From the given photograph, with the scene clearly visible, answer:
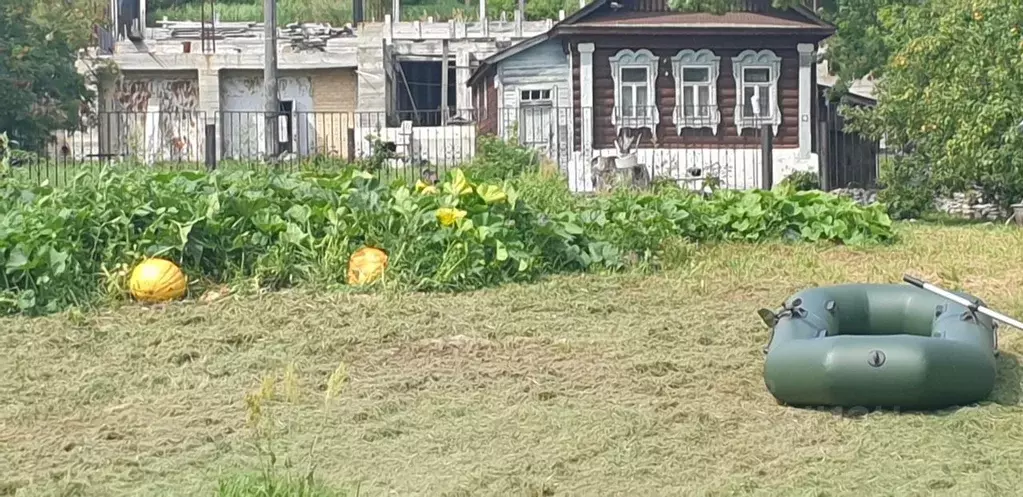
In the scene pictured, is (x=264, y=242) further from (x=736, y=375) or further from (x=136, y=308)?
(x=736, y=375)

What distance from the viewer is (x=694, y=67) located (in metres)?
26.7

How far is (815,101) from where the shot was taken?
27.0m

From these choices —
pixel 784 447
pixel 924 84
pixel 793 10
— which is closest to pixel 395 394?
pixel 784 447

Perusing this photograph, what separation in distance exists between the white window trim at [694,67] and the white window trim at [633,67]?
0.42 m

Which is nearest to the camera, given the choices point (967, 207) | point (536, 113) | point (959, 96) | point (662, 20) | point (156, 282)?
point (156, 282)

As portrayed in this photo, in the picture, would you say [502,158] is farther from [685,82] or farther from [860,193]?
[685,82]

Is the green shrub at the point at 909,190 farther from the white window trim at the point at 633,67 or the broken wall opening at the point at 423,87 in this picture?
the broken wall opening at the point at 423,87

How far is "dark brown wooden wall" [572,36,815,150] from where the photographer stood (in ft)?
86.5

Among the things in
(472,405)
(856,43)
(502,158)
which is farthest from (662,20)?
(472,405)

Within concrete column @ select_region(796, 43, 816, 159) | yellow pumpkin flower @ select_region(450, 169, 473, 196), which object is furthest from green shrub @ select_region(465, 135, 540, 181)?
concrete column @ select_region(796, 43, 816, 159)

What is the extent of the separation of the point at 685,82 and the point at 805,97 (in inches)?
94.5

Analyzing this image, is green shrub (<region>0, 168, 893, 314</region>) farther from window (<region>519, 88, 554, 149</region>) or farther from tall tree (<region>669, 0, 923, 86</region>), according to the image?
window (<region>519, 88, 554, 149</region>)

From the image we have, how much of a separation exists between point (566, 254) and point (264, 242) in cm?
228

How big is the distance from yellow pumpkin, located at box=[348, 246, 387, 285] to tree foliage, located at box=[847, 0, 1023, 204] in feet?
29.3
